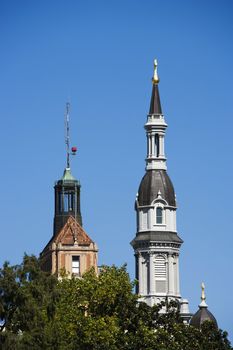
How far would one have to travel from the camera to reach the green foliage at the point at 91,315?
143750mm

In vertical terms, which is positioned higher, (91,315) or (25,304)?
(91,315)

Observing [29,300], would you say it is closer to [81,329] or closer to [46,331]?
[46,331]

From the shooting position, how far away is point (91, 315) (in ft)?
542

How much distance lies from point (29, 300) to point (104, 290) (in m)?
23.4

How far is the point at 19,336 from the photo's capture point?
14138 centimetres

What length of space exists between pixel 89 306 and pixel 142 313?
14.7ft

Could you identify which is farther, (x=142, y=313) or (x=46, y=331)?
(x=142, y=313)

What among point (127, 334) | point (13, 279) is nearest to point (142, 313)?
point (127, 334)

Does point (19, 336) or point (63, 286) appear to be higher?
point (63, 286)

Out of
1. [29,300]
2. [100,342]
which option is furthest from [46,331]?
[100,342]

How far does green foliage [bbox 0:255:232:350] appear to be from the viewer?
14375 centimetres

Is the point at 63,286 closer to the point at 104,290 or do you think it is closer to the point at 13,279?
the point at 104,290

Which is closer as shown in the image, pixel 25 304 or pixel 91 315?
pixel 25 304

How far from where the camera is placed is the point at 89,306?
166125 mm
